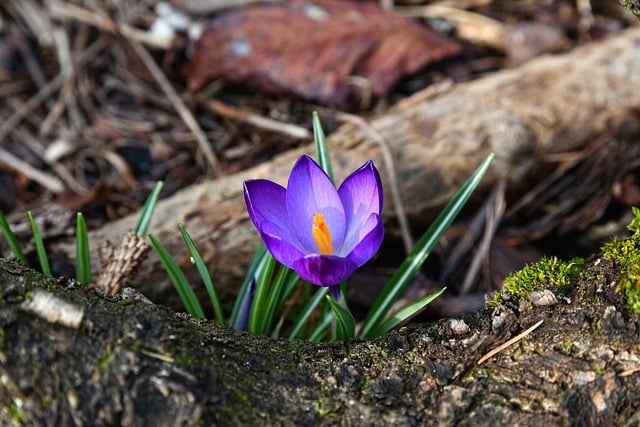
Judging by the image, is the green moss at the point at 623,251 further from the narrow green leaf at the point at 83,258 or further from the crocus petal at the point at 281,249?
the narrow green leaf at the point at 83,258

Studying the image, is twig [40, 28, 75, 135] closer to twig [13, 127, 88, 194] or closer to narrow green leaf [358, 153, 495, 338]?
twig [13, 127, 88, 194]

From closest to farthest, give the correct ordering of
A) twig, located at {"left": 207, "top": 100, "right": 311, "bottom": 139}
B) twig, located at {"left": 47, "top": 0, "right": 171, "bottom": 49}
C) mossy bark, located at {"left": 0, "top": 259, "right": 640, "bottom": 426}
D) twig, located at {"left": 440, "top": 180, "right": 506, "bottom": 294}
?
1. mossy bark, located at {"left": 0, "top": 259, "right": 640, "bottom": 426}
2. twig, located at {"left": 440, "top": 180, "right": 506, "bottom": 294}
3. twig, located at {"left": 207, "top": 100, "right": 311, "bottom": 139}
4. twig, located at {"left": 47, "top": 0, "right": 171, "bottom": 49}

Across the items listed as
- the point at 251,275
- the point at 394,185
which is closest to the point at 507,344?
the point at 251,275

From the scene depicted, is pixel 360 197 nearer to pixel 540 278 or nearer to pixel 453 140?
pixel 540 278

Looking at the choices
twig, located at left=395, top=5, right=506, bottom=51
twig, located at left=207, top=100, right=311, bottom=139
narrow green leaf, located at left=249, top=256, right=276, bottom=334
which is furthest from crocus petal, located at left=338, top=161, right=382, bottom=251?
twig, located at left=395, top=5, right=506, bottom=51

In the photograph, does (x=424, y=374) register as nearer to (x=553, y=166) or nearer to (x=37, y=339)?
(x=37, y=339)

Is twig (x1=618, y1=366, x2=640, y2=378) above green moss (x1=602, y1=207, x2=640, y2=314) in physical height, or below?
below
